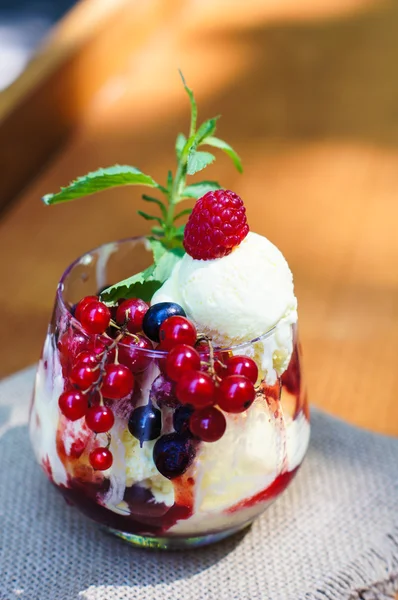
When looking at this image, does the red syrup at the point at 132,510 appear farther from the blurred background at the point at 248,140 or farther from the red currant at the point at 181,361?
the blurred background at the point at 248,140

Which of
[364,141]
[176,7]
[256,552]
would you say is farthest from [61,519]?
[176,7]

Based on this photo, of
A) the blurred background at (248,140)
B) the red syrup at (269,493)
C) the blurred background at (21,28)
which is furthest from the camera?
the blurred background at (21,28)

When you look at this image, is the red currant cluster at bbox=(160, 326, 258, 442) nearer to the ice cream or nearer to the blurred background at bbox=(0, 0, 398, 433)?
the ice cream

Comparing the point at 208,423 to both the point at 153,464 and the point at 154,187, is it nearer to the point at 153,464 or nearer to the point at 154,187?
the point at 153,464

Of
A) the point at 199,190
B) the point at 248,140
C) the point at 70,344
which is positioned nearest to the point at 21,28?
the point at 248,140

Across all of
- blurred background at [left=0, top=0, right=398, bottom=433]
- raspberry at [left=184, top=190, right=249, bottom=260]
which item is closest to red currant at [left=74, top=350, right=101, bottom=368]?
raspberry at [left=184, top=190, right=249, bottom=260]

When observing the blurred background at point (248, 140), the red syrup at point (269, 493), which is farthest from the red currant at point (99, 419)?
the blurred background at point (248, 140)
